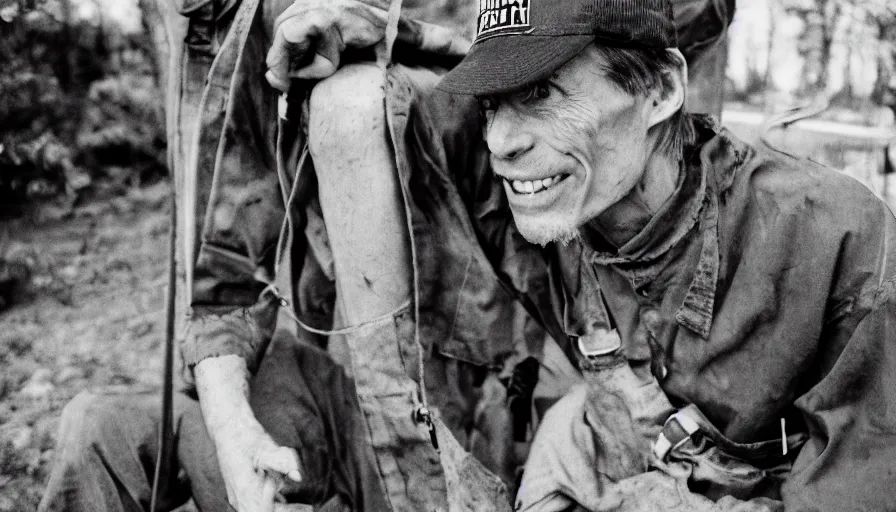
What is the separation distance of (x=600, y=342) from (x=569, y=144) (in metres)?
0.46

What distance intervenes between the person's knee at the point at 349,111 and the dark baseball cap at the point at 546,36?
0.70 ft

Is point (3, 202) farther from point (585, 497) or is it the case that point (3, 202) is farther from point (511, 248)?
point (585, 497)

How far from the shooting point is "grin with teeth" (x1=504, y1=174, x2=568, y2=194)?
179 centimetres

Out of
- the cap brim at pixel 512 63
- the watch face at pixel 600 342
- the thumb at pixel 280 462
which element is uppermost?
the cap brim at pixel 512 63

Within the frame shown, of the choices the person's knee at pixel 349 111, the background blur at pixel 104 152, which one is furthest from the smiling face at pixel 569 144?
the background blur at pixel 104 152

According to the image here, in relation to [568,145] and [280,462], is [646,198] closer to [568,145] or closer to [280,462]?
[568,145]

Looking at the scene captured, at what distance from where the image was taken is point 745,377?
6.06 ft

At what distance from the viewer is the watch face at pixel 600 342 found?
6.47ft

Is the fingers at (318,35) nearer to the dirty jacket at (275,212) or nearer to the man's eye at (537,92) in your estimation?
the dirty jacket at (275,212)

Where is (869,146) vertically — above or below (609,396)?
above

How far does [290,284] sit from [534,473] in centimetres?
72

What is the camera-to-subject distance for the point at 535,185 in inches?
70.9

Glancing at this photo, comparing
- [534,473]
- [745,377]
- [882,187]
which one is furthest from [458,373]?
[882,187]

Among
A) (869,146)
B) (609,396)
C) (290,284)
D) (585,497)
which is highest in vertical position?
(869,146)
